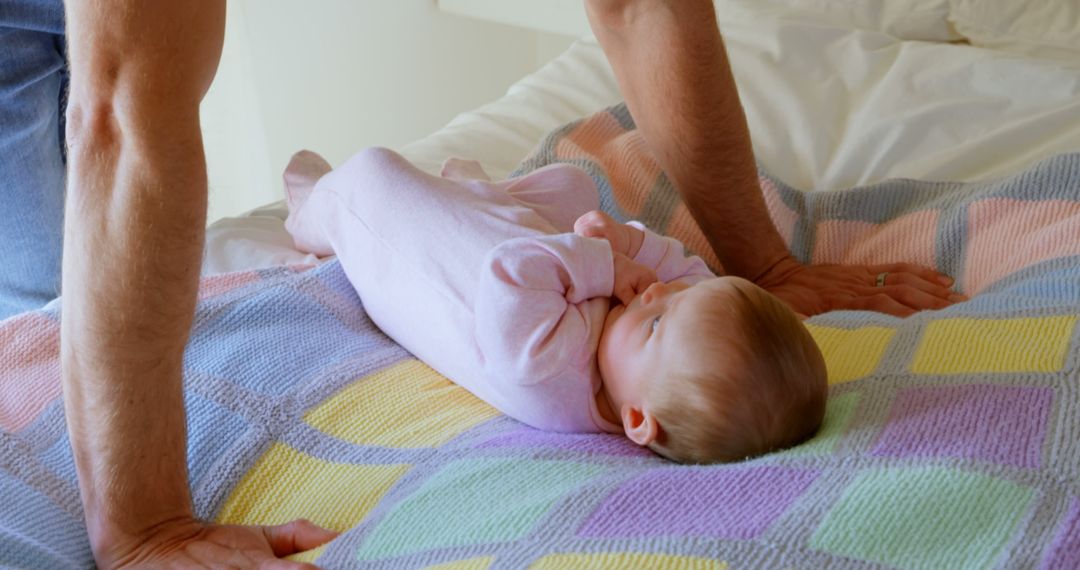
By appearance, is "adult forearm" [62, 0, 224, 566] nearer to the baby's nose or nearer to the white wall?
the baby's nose

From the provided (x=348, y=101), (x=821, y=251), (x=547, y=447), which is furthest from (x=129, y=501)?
Answer: (x=348, y=101)

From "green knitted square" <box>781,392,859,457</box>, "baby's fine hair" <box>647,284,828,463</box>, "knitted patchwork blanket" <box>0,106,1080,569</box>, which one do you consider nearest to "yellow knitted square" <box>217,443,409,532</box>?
"knitted patchwork blanket" <box>0,106,1080,569</box>

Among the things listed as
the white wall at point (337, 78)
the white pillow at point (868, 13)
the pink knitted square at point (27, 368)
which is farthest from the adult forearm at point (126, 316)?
the white wall at point (337, 78)

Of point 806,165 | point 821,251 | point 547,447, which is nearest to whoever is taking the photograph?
point 547,447

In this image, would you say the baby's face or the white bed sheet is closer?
the baby's face

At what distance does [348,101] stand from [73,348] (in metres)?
2.28

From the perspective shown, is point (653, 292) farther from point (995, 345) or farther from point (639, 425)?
point (995, 345)

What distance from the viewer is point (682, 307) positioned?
41.6 inches

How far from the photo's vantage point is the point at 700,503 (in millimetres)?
851

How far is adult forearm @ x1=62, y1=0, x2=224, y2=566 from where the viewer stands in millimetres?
914

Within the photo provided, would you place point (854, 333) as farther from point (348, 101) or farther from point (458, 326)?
point (348, 101)

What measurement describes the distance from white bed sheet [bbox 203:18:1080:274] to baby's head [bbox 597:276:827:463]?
23.2 inches

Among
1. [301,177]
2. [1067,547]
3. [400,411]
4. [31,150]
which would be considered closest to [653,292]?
[400,411]

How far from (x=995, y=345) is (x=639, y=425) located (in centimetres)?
33
